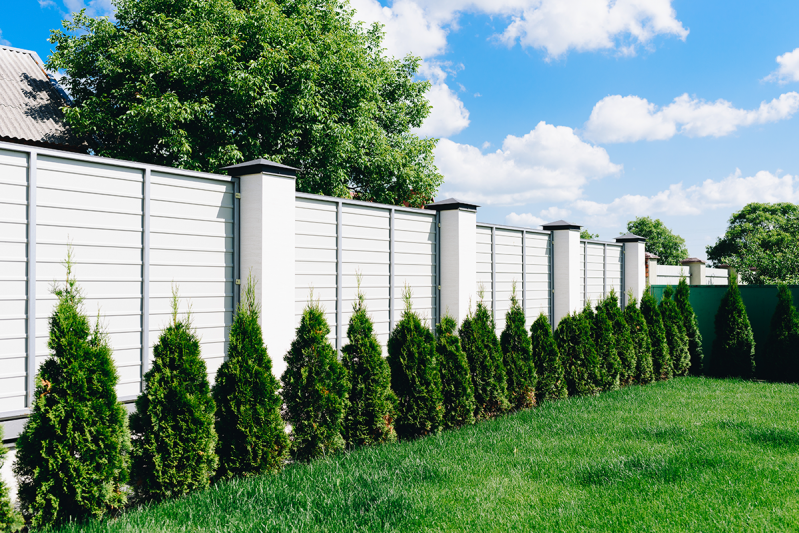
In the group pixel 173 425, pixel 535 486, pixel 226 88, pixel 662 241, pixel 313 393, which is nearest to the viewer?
pixel 173 425

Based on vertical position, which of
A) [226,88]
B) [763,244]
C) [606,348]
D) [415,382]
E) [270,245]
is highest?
[226,88]

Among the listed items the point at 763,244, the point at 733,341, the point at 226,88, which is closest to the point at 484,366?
the point at 733,341

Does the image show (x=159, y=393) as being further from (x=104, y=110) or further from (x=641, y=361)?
(x=104, y=110)

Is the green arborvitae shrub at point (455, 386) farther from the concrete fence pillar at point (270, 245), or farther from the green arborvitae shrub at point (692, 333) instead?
the green arborvitae shrub at point (692, 333)

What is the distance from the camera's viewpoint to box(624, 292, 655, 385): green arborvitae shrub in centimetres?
958

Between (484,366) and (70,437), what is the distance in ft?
14.8

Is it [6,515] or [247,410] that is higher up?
[247,410]

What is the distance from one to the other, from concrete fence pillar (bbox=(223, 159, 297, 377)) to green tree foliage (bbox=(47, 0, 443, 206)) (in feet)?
20.0

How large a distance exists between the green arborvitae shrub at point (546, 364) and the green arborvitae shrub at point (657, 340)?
119 inches

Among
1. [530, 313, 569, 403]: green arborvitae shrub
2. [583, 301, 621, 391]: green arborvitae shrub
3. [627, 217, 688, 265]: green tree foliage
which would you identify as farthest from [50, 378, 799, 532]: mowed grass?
[627, 217, 688, 265]: green tree foliage

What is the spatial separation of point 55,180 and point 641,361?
9074 millimetres

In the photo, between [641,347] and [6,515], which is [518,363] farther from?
[6,515]

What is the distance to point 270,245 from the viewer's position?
5.62m

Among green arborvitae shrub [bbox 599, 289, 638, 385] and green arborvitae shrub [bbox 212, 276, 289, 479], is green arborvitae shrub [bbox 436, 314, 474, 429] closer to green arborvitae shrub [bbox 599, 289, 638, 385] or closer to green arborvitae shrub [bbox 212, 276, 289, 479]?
green arborvitae shrub [bbox 212, 276, 289, 479]
